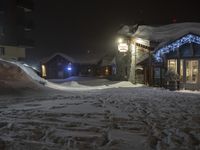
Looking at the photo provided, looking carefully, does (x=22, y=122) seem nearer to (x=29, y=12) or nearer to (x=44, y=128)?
(x=44, y=128)

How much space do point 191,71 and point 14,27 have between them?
28.5 m

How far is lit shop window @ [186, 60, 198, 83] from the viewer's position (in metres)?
23.7

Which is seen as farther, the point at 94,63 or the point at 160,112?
the point at 94,63

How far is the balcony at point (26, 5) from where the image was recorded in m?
42.3

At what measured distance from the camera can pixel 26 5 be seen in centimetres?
4353

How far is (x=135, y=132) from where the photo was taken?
7.82 meters

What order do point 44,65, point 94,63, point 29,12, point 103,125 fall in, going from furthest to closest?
point 44,65 → point 94,63 → point 29,12 → point 103,125

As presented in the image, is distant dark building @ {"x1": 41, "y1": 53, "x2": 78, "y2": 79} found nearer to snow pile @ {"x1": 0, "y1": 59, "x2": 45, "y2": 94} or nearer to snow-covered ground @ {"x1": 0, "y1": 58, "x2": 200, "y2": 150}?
snow pile @ {"x1": 0, "y1": 59, "x2": 45, "y2": 94}

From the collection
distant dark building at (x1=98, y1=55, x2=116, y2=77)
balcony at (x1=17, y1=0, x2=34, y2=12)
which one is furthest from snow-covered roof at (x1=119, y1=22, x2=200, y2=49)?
distant dark building at (x1=98, y1=55, x2=116, y2=77)

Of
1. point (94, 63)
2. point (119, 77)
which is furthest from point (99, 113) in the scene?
point (94, 63)

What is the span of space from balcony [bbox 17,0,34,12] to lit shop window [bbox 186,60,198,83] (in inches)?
1111

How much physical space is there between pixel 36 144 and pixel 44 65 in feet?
178

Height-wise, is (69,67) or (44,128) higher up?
(69,67)

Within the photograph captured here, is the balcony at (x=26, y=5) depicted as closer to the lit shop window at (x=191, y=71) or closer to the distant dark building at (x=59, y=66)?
the distant dark building at (x=59, y=66)
